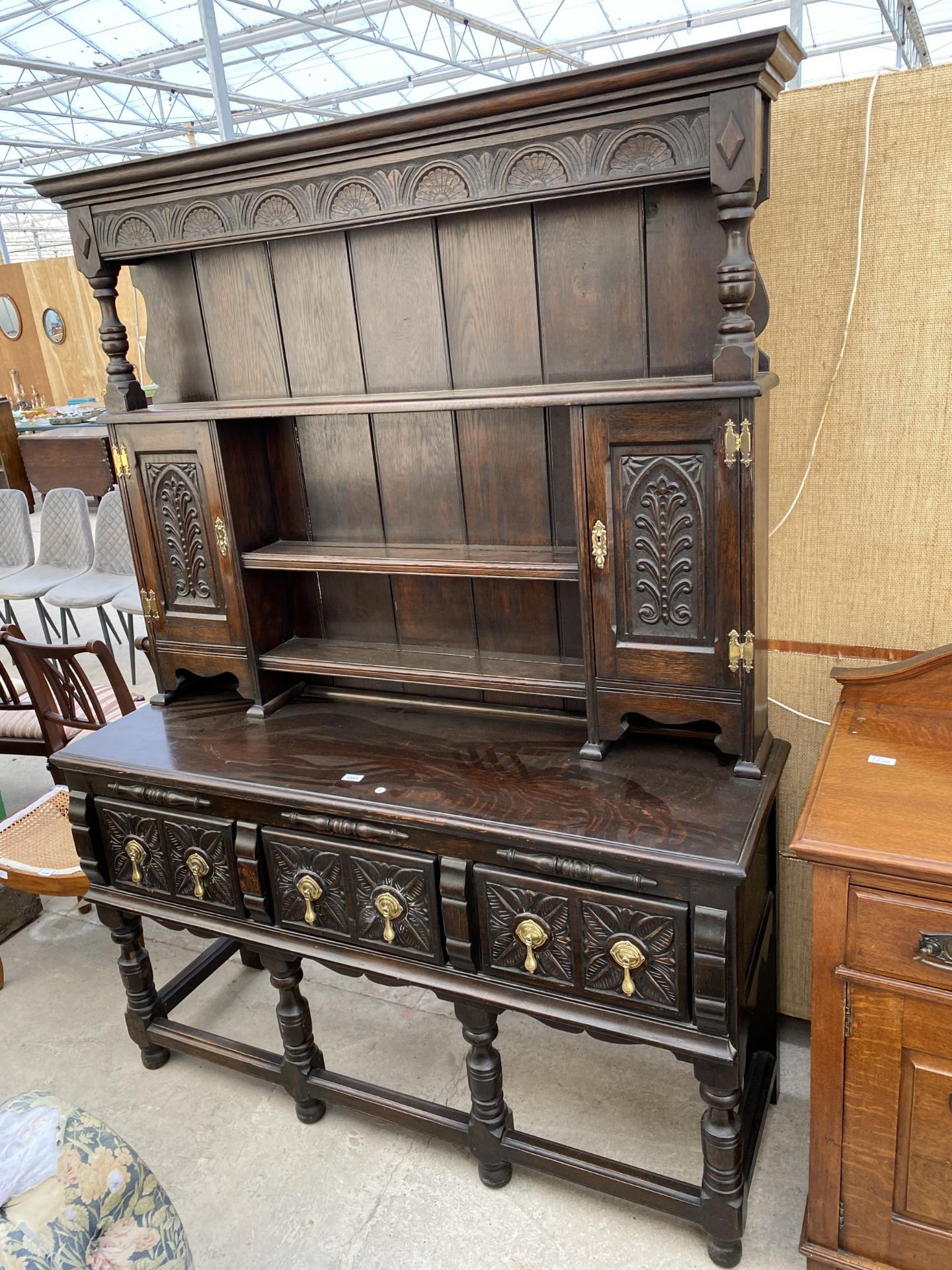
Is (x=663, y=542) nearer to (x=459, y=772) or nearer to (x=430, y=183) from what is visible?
(x=459, y=772)

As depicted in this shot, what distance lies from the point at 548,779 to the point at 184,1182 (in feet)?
4.13

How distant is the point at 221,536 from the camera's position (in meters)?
2.09

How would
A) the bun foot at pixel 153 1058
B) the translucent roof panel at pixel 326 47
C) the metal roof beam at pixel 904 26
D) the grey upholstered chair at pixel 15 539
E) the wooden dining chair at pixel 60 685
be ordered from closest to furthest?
the bun foot at pixel 153 1058 < the wooden dining chair at pixel 60 685 < the grey upholstered chair at pixel 15 539 < the metal roof beam at pixel 904 26 < the translucent roof panel at pixel 326 47

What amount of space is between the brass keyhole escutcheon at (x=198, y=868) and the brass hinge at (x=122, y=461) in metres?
0.87

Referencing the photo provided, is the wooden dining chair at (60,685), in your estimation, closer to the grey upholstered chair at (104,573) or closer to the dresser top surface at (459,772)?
the dresser top surface at (459,772)

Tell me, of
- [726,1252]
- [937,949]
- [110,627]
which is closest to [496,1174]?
[726,1252]

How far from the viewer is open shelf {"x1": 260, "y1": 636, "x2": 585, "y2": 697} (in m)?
1.91

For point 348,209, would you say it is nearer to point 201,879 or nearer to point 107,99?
point 201,879

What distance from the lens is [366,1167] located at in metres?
2.09

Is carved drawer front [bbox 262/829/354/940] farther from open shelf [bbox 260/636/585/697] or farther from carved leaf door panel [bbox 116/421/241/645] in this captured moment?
carved leaf door panel [bbox 116/421/241/645]

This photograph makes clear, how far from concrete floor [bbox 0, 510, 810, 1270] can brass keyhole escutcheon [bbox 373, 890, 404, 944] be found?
615 millimetres

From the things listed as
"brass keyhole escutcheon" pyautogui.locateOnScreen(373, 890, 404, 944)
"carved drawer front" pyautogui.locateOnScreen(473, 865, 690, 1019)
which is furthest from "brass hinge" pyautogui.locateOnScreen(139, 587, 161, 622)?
"carved drawer front" pyautogui.locateOnScreen(473, 865, 690, 1019)

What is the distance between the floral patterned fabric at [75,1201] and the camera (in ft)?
3.84

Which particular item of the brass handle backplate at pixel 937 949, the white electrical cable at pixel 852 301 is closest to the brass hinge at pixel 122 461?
the white electrical cable at pixel 852 301
